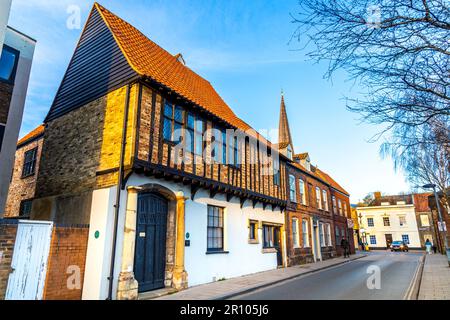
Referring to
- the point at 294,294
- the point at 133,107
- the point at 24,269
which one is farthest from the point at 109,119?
the point at 294,294

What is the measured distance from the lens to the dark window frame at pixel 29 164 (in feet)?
45.0

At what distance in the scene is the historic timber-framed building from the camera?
844 centimetres

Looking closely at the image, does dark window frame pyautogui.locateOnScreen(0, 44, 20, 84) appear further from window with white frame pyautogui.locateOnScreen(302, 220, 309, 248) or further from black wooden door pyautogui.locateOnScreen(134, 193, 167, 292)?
window with white frame pyautogui.locateOnScreen(302, 220, 309, 248)

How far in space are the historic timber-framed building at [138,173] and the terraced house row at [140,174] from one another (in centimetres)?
4

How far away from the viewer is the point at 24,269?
23.4 ft

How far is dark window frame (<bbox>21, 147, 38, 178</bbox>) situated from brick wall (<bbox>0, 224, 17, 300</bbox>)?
24.8 feet

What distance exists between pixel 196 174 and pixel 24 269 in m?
5.96

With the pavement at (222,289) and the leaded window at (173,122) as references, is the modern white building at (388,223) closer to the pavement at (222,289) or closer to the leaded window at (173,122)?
the pavement at (222,289)

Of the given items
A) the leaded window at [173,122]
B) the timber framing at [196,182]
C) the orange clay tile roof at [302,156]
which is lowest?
the timber framing at [196,182]

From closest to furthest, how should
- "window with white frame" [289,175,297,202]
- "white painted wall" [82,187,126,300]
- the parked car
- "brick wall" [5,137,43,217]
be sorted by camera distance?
"white painted wall" [82,187,126,300] → "brick wall" [5,137,43,217] → "window with white frame" [289,175,297,202] → the parked car

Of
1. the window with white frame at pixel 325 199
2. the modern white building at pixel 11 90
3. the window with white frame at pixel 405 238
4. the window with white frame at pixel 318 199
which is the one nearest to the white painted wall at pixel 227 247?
the modern white building at pixel 11 90

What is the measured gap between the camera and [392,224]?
46844 mm

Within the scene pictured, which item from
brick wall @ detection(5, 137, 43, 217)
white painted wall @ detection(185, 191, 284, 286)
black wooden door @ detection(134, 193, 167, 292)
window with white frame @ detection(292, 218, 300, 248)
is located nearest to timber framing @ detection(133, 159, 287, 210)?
white painted wall @ detection(185, 191, 284, 286)
